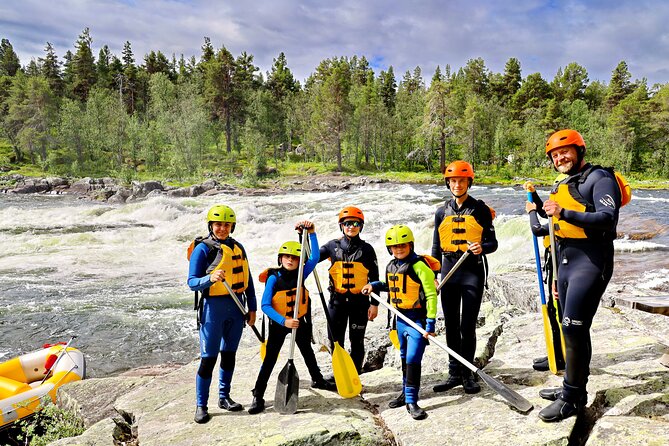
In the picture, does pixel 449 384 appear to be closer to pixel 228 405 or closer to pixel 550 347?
pixel 550 347

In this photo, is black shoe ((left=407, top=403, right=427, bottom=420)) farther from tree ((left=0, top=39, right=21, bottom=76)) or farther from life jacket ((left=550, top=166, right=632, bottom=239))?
tree ((left=0, top=39, right=21, bottom=76))

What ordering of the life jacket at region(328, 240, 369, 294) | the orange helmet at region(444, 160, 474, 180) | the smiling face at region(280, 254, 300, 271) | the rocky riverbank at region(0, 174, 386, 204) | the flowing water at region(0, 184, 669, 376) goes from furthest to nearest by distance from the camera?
1. the rocky riverbank at region(0, 174, 386, 204)
2. the flowing water at region(0, 184, 669, 376)
3. the life jacket at region(328, 240, 369, 294)
4. the smiling face at region(280, 254, 300, 271)
5. the orange helmet at region(444, 160, 474, 180)

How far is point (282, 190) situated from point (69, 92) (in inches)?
2075

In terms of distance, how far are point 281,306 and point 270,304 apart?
0.42 ft

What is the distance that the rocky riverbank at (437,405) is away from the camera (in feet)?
10.8

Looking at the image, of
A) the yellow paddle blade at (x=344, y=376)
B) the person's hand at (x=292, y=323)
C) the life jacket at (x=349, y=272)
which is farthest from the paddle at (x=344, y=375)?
the person's hand at (x=292, y=323)

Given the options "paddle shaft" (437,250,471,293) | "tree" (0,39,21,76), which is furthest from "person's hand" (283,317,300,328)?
"tree" (0,39,21,76)

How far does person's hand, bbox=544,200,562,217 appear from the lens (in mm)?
3266

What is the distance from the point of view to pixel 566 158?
11.4 ft

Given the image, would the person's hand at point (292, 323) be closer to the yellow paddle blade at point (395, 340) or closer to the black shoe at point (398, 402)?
the yellow paddle blade at point (395, 340)

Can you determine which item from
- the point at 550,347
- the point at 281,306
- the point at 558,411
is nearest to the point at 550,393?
the point at 558,411

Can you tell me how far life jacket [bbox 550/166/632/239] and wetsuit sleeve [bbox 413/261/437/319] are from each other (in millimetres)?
1194

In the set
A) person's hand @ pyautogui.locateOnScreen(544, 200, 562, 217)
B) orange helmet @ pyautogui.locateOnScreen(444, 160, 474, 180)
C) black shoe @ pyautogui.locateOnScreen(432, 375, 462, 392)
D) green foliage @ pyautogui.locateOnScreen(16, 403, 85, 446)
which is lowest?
green foliage @ pyautogui.locateOnScreen(16, 403, 85, 446)

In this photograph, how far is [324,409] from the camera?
13.8ft
